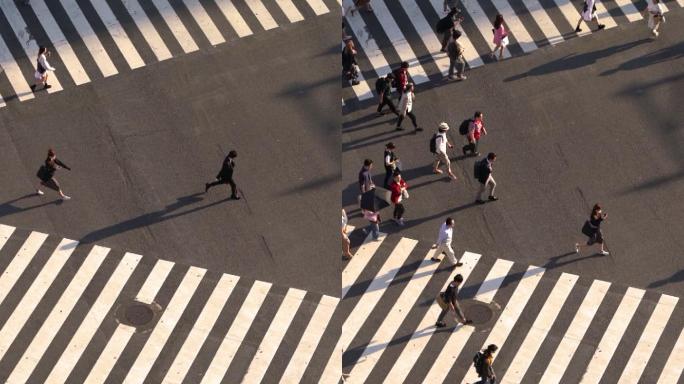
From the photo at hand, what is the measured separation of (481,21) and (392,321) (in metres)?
11.5

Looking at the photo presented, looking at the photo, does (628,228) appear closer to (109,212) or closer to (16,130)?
(109,212)

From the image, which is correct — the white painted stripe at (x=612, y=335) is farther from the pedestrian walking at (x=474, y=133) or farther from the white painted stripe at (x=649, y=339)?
the pedestrian walking at (x=474, y=133)

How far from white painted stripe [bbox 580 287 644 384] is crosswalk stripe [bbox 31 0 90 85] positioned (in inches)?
649

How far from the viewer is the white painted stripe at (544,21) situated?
1713 inches

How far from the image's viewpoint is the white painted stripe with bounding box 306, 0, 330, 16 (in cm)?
4416

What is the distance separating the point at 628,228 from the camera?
3847cm

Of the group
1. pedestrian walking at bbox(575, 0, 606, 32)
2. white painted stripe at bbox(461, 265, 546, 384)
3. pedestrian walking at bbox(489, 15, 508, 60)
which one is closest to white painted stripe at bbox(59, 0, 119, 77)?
pedestrian walking at bbox(489, 15, 508, 60)

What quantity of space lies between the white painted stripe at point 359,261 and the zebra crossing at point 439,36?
5.54 m

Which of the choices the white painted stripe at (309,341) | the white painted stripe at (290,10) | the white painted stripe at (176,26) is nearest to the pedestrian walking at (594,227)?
the white painted stripe at (309,341)

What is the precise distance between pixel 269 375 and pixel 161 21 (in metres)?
13.2

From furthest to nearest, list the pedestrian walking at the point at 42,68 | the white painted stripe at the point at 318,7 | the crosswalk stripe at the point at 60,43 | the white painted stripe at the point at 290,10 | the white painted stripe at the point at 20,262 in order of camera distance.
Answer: the white painted stripe at the point at 318,7 < the white painted stripe at the point at 290,10 < the crosswalk stripe at the point at 60,43 < the pedestrian walking at the point at 42,68 < the white painted stripe at the point at 20,262

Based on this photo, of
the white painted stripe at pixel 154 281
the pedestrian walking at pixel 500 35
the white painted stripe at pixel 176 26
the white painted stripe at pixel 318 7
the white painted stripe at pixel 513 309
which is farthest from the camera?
the white painted stripe at pixel 318 7

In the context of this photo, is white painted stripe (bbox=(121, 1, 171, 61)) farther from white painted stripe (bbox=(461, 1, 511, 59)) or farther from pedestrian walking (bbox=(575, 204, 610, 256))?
pedestrian walking (bbox=(575, 204, 610, 256))

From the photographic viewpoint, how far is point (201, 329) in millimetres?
36469
